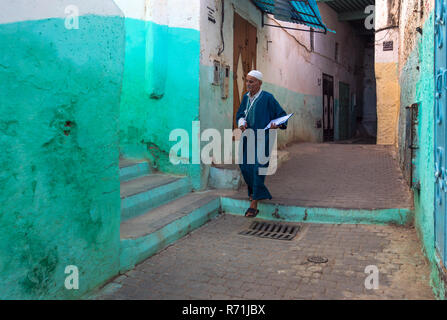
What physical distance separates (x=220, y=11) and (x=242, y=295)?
4551mm

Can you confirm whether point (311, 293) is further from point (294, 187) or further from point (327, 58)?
point (327, 58)

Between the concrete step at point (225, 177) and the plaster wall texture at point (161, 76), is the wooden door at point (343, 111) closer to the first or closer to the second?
the concrete step at point (225, 177)

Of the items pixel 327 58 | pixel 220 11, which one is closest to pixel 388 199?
pixel 220 11

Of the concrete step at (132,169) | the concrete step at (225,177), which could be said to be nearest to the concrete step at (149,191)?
the concrete step at (132,169)

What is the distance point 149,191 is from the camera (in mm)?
4430

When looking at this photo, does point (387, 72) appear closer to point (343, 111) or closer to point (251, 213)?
point (343, 111)

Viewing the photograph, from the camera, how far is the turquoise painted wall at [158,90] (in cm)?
534

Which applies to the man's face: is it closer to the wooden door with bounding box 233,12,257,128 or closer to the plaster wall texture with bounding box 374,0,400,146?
the wooden door with bounding box 233,12,257,128

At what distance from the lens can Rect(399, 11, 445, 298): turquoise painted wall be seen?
290cm

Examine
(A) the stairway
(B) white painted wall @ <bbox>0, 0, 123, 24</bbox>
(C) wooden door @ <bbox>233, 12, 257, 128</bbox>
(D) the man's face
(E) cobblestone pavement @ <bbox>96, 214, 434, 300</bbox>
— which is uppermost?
(C) wooden door @ <bbox>233, 12, 257, 128</bbox>

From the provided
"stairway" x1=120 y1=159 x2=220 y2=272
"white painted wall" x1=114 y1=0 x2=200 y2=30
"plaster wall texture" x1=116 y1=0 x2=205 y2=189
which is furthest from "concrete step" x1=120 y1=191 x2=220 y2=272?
"white painted wall" x1=114 y1=0 x2=200 y2=30

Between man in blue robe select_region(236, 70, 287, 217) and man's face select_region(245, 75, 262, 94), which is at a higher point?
man's face select_region(245, 75, 262, 94)

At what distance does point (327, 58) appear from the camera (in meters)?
13.2

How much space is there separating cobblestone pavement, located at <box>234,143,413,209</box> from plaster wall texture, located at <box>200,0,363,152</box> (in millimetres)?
1286
